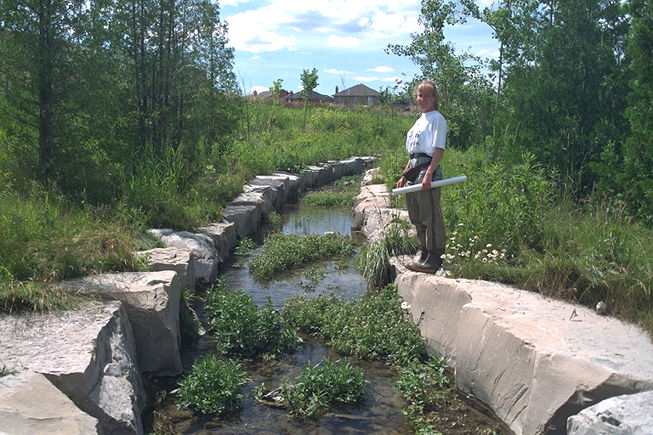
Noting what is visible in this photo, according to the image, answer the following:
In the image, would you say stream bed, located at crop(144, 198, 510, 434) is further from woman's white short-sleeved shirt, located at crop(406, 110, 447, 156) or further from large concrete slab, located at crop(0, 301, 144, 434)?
woman's white short-sleeved shirt, located at crop(406, 110, 447, 156)

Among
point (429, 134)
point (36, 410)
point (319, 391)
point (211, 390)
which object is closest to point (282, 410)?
point (319, 391)

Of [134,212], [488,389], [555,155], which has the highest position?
[555,155]

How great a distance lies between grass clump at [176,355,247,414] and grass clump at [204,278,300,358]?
75cm

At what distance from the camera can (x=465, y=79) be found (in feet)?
47.6

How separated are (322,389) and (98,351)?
1706mm

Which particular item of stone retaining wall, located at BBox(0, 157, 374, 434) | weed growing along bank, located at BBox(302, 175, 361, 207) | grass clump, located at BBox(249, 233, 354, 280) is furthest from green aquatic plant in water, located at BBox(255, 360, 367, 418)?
weed growing along bank, located at BBox(302, 175, 361, 207)

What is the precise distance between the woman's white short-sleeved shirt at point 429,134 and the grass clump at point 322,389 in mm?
2227

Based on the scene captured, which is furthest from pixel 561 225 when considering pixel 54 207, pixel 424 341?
pixel 54 207

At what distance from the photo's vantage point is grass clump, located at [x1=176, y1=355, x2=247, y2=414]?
4660 mm

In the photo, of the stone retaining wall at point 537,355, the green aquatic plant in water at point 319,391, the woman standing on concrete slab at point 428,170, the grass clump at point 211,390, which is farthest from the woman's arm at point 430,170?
the grass clump at point 211,390

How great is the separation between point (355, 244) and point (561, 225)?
423cm

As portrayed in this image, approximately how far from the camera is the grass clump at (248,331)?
18.7 ft

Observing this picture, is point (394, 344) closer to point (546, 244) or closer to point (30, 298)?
point (546, 244)

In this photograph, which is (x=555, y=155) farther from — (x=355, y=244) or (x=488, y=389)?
(x=488, y=389)
